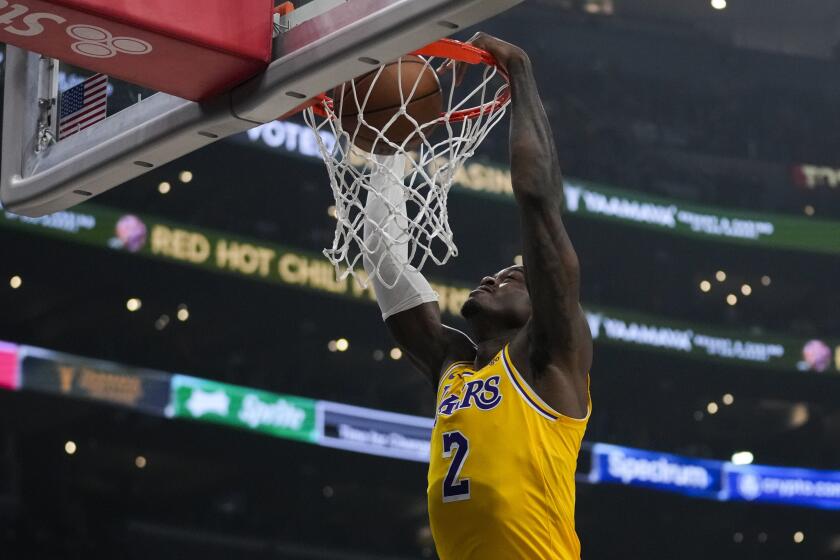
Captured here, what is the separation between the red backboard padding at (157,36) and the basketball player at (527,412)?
0.81 meters

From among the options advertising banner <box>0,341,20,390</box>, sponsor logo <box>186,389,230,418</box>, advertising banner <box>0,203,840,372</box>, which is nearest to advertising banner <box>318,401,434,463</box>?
sponsor logo <box>186,389,230,418</box>

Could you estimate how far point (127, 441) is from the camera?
16.2 metres

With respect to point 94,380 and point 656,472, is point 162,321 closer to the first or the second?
point 94,380

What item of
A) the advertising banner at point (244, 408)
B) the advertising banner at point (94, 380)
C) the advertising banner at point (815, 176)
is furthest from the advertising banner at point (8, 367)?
the advertising banner at point (815, 176)

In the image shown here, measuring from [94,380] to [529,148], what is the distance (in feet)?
38.8

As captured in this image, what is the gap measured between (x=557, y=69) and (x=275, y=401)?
713 centimetres

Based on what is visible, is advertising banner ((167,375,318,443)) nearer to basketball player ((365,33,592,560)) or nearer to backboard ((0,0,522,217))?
backboard ((0,0,522,217))

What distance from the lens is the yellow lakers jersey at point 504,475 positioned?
3686 millimetres

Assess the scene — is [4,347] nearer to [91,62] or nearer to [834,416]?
[91,62]

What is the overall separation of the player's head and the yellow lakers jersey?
11.2 inches

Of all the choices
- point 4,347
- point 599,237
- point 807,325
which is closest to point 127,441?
point 4,347

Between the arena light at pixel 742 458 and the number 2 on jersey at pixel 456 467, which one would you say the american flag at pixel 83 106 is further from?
the arena light at pixel 742 458

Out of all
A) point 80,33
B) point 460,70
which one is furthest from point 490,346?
point 80,33

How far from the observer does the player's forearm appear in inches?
147
